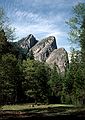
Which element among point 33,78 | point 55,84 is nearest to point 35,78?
point 33,78

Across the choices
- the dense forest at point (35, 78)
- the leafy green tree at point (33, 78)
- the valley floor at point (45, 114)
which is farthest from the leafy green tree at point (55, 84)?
the valley floor at point (45, 114)

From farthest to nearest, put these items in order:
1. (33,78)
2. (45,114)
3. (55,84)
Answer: (55,84) < (33,78) < (45,114)

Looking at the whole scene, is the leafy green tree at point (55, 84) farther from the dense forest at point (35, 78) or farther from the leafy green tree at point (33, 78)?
the leafy green tree at point (33, 78)

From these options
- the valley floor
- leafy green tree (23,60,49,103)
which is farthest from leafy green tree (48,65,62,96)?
the valley floor

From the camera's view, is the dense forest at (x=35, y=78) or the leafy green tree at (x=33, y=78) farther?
the leafy green tree at (x=33, y=78)

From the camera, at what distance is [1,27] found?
3753 cm

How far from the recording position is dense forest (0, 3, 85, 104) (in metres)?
40.5

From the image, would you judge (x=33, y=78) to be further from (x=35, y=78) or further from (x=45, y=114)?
(x=45, y=114)

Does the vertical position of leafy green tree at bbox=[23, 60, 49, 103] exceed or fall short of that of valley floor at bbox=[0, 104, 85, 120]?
it exceeds it

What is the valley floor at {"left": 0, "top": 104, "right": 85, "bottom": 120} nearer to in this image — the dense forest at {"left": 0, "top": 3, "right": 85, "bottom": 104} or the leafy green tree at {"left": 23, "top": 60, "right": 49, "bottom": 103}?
the dense forest at {"left": 0, "top": 3, "right": 85, "bottom": 104}

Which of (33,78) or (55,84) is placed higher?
(55,84)

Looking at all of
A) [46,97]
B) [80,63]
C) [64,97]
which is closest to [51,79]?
[64,97]

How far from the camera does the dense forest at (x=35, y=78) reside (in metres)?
40.5

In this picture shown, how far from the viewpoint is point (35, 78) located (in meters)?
93.2
